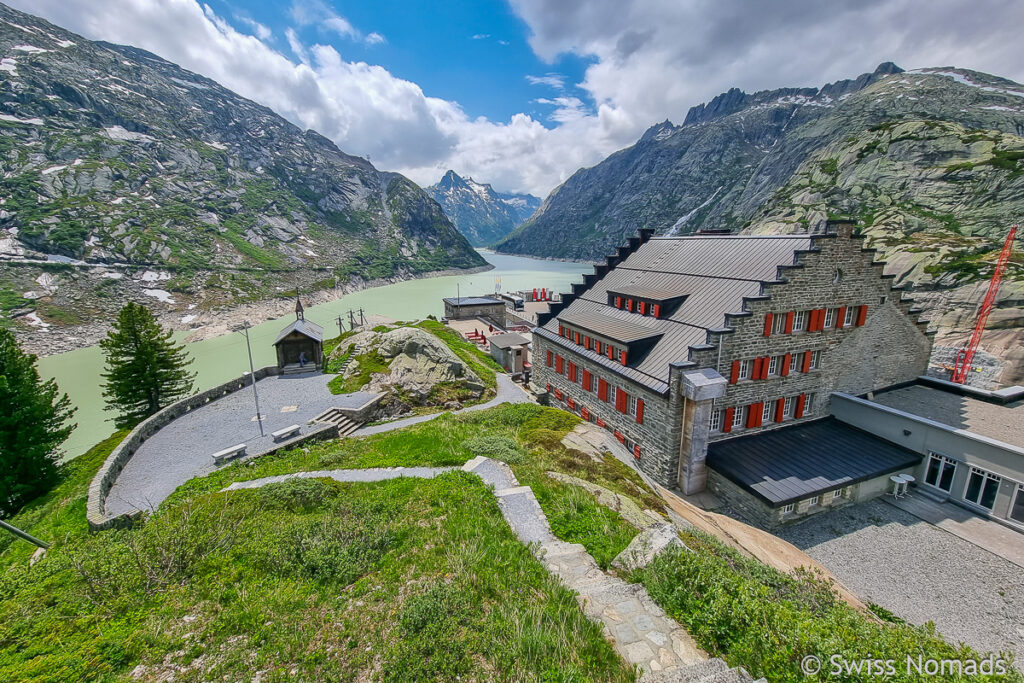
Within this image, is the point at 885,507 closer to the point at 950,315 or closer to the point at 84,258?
the point at 950,315

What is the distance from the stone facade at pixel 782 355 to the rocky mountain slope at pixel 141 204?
90227 millimetres

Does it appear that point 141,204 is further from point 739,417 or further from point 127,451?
point 739,417

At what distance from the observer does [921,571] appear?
16.2 metres

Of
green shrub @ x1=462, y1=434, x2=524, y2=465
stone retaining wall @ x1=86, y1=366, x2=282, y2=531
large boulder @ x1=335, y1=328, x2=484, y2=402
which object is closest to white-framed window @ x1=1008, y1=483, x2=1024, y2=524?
green shrub @ x1=462, y1=434, x2=524, y2=465

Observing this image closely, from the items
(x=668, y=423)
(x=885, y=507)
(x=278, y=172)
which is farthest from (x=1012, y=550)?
(x=278, y=172)

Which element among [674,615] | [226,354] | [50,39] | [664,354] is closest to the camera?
[674,615]

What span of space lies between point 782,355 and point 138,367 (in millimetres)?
43156

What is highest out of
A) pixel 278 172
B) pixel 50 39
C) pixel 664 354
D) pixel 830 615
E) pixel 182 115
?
pixel 50 39

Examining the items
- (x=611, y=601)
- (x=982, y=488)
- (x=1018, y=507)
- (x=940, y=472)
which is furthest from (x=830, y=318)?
(x=611, y=601)

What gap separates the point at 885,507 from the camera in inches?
795

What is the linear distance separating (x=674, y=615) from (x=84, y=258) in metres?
118

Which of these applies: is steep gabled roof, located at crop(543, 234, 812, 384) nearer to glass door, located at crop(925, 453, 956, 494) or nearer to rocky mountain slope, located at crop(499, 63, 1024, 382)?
glass door, located at crop(925, 453, 956, 494)

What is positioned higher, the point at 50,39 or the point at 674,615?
the point at 50,39

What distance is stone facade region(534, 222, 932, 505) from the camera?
2017 centimetres
